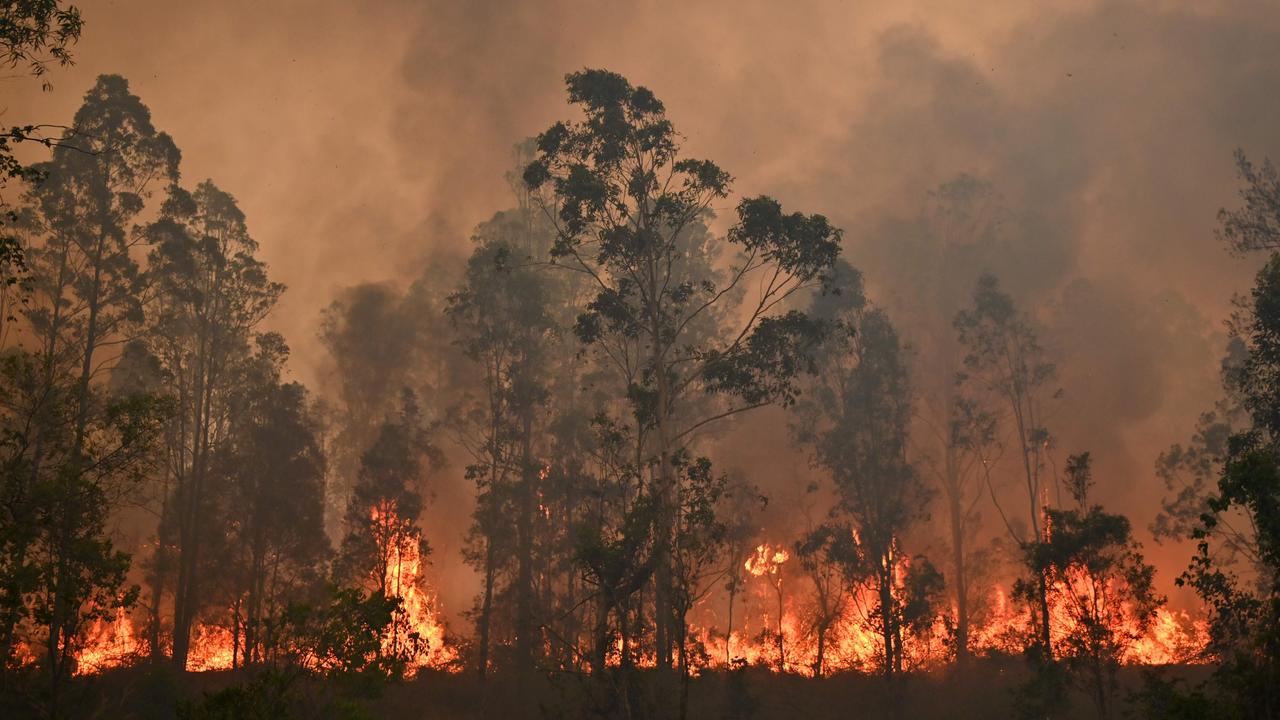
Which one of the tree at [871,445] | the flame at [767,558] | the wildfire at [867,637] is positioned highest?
the tree at [871,445]

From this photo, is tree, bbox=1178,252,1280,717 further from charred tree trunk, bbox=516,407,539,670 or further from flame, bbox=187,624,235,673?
flame, bbox=187,624,235,673

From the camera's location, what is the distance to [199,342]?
4634 centimetres

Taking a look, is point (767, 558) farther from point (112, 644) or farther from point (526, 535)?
point (112, 644)

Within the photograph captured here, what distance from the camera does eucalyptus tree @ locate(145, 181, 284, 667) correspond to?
3953cm

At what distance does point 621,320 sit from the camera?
31.4m

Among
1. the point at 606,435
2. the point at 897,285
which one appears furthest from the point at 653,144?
the point at 897,285

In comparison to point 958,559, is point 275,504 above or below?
above

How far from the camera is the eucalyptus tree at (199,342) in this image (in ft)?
130

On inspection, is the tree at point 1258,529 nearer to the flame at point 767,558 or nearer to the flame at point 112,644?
the flame at point 767,558

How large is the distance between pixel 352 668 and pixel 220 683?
1919 cm

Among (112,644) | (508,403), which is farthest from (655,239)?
(112,644)

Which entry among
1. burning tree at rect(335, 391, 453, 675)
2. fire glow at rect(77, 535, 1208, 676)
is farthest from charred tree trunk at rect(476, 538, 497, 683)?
burning tree at rect(335, 391, 453, 675)

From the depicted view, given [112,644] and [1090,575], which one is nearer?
[1090,575]

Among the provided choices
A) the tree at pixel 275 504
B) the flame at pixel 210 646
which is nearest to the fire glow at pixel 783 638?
the flame at pixel 210 646
